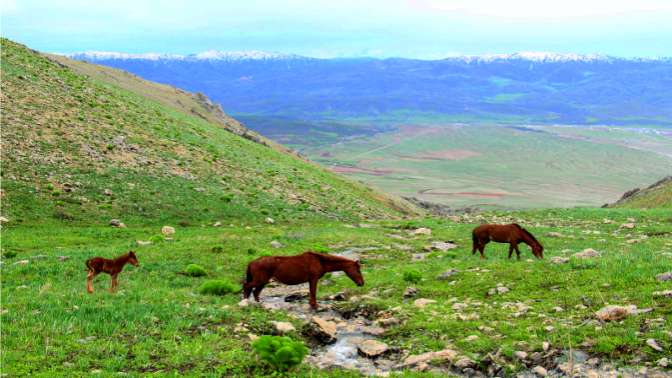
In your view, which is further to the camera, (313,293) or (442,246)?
(442,246)

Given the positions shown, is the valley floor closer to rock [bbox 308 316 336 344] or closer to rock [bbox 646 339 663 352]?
rock [bbox 646 339 663 352]

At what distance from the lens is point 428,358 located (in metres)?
12.1

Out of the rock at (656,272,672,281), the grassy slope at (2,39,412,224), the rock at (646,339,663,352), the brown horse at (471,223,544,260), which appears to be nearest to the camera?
the rock at (646,339,663,352)

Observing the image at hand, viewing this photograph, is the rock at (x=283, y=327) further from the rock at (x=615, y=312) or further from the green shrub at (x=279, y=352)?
the rock at (x=615, y=312)

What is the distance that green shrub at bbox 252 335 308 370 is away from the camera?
1135cm

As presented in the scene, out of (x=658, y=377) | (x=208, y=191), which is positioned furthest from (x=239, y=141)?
(x=658, y=377)

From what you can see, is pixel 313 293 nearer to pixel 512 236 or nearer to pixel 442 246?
pixel 512 236

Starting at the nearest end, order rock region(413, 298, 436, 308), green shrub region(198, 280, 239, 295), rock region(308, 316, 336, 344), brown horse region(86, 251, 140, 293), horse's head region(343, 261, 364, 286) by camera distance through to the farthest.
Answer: rock region(308, 316, 336, 344)
rock region(413, 298, 436, 308)
brown horse region(86, 251, 140, 293)
horse's head region(343, 261, 364, 286)
green shrub region(198, 280, 239, 295)

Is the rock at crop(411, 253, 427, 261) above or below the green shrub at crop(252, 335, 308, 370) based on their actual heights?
A: below

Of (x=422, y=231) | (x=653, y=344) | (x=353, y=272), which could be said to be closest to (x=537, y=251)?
(x=353, y=272)

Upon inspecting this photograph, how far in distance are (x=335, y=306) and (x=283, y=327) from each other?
2.98 meters

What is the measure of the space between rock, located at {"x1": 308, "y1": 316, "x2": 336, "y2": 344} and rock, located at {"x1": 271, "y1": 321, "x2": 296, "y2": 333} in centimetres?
46

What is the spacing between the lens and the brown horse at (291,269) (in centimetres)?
1576

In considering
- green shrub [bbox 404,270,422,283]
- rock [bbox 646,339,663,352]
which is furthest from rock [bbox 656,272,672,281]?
green shrub [bbox 404,270,422,283]
